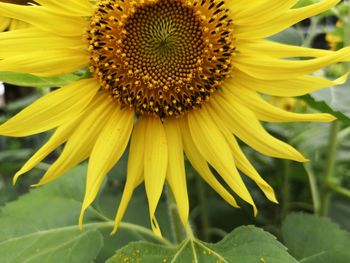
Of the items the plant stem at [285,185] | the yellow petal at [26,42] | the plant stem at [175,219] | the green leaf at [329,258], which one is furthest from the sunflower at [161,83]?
the plant stem at [285,185]

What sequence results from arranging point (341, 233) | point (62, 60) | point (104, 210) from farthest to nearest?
1. point (104, 210)
2. point (341, 233)
3. point (62, 60)

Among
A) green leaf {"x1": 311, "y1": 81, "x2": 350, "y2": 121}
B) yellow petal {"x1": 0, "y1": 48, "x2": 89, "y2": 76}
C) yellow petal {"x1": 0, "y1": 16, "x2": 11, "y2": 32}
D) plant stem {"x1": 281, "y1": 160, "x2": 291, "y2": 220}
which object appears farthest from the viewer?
plant stem {"x1": 281, "y1": 160, "x2": 291, "y2": 220}

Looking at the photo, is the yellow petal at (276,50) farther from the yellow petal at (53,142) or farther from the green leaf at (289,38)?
the yellow petal at (53,142)

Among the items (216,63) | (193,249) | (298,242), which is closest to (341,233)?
(298,242)

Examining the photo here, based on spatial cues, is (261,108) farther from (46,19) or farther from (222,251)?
(46,19)

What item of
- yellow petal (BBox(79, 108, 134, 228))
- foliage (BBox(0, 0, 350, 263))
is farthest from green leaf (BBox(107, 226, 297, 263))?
yellow petal (BBox(79, 108, 134, 228))

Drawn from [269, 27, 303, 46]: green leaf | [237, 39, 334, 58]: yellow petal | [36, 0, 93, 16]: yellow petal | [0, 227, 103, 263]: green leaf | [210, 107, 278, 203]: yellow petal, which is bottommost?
[0, 227, 103, 263]: green leaf

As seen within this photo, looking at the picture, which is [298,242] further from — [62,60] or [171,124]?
[62,60]

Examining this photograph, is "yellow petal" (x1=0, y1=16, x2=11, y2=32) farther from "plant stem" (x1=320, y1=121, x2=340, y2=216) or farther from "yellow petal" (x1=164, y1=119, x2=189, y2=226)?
"plant stem" (x1=320, y1=121, x2=340, y2=216)
